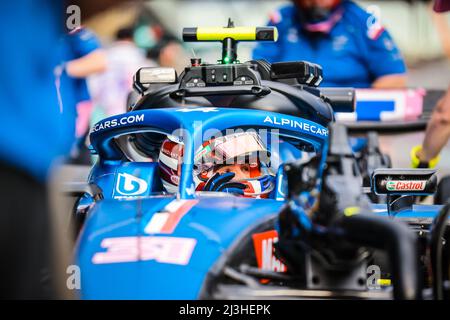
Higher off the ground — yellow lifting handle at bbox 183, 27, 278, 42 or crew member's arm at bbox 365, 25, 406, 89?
crew member's arm at bbox 365, 25, 406, 89

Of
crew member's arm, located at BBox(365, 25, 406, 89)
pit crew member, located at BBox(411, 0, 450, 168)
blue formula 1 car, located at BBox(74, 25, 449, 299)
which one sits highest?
→ crew member's arm, located at BBox(365, 25, 406, 89)

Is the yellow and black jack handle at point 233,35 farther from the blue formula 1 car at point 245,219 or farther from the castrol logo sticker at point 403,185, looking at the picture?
the castrol logo sticker at point 403,185

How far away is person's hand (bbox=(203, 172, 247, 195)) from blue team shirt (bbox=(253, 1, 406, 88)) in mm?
3219

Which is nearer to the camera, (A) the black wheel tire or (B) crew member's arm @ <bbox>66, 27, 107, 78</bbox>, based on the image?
(A) the black wheel tire

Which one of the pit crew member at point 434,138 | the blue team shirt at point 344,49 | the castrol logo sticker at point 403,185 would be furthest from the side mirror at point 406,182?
the blue team shirt at point 344,49

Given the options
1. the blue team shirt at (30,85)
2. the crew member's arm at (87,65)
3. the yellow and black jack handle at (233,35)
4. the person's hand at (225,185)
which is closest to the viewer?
the blue team shirt at (30,85)

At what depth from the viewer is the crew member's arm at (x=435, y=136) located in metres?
6.76

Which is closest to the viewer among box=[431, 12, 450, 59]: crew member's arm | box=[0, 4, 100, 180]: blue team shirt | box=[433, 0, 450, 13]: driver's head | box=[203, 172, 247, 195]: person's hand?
box=[0, 4, 100, 180]: blue team shirt

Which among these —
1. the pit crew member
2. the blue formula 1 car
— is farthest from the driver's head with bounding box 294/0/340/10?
the blue formula 1 car

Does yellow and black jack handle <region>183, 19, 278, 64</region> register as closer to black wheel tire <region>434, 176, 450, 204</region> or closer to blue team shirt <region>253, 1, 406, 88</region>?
black wheel tire <region>434, 176, 450, 204</region>

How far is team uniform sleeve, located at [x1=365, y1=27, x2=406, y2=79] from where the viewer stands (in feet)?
24.3

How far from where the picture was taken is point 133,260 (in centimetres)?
312

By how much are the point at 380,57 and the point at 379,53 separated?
32 mm
